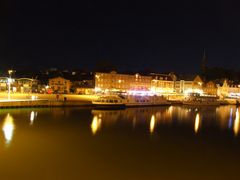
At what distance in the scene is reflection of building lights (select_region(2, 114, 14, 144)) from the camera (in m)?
16.7

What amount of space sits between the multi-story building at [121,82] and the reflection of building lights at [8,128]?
32257 mm

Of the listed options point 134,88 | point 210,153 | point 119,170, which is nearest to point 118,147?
point 119,170

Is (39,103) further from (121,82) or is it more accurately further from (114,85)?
(121,82)

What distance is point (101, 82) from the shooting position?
2227 inches

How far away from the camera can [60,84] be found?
56188 millimetres

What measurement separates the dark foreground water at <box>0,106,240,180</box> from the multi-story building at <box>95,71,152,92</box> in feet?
110

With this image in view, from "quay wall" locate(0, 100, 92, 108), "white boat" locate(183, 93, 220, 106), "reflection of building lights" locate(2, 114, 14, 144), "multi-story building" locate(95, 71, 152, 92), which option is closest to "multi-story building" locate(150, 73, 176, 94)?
"multi-story building" locate(95, 71, 152, 92)

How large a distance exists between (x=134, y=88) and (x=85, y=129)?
4035 cm

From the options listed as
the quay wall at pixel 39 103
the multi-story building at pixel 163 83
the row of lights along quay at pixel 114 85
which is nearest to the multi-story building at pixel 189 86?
the row of lights along quay at pixel 114 85

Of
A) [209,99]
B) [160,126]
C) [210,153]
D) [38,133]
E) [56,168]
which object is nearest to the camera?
[56,168]

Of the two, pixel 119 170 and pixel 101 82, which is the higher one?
pixel 101 82

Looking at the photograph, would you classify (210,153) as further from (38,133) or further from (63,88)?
(63,88)

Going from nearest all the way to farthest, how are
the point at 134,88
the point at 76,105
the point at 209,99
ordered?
the point at 76,105, the point at 209,99, the point at 134,88

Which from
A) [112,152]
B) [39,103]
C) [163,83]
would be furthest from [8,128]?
[163,83]
